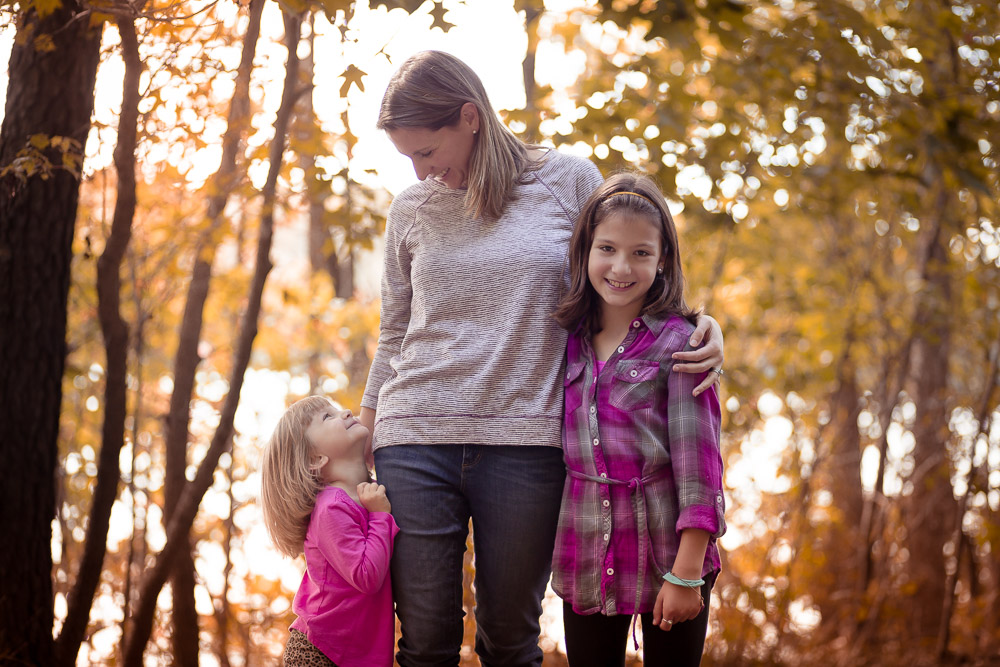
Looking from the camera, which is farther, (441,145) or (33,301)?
(33,301)

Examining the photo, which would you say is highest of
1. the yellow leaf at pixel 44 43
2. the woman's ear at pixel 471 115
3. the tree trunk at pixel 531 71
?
the tree trunk at pixel 531 71

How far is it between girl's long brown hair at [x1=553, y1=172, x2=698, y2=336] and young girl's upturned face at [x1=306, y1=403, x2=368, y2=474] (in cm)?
56

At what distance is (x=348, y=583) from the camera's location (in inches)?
74.2

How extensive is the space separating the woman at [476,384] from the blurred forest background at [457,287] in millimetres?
373

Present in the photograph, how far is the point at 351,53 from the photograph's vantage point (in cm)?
225

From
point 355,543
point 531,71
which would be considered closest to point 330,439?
point 355,543

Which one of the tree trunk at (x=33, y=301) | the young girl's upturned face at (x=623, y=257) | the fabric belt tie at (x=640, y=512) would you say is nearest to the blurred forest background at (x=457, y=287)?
the tree trunk at (x=33, y=301)

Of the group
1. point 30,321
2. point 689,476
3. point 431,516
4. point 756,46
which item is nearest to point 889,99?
point 756,46

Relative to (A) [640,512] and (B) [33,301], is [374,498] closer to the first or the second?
(A) [640,512]

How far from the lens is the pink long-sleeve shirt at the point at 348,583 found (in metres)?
1.84

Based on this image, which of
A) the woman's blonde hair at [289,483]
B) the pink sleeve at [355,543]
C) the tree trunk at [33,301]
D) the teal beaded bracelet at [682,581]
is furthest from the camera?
the tree trunk at [33,301]

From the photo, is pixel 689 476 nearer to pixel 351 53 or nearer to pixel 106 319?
pixel 351 53

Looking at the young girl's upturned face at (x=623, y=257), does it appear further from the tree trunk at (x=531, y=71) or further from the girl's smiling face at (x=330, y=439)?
Answer: the tree trunk at (x=531, y=71)

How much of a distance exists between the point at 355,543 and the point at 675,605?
687mm
